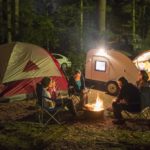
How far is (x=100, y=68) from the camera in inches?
530

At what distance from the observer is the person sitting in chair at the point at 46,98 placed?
29.1 ft

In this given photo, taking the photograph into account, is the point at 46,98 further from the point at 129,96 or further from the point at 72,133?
the point at 129,96

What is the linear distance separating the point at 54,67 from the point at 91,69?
2305 mm

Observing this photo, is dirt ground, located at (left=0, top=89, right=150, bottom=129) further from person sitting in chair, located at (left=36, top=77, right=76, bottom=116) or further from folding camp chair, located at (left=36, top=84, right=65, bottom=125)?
person sitting in chair, located at (left=36, top=77, right=76, bottom=116)

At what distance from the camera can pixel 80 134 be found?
8.19 meters

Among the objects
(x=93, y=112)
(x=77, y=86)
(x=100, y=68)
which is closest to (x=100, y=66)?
(x=100, y=68)

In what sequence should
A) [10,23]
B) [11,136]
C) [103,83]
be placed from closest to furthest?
[11,136]
[103,83]
[10,23]

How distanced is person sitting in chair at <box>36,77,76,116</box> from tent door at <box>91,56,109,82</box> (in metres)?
4.25

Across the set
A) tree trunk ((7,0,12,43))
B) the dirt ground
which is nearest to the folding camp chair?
the dirt ground

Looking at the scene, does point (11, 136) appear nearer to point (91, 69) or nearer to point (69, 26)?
point (91, 69)

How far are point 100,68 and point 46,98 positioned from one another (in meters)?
4.99

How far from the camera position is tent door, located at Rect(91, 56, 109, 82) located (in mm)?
13250

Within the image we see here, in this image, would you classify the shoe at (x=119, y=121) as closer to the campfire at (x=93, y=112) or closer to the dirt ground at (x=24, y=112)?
the dirt ground at (x=24, y=112)

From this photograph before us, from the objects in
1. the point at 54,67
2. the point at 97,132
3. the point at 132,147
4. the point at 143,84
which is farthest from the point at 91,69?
the point at 132,147
